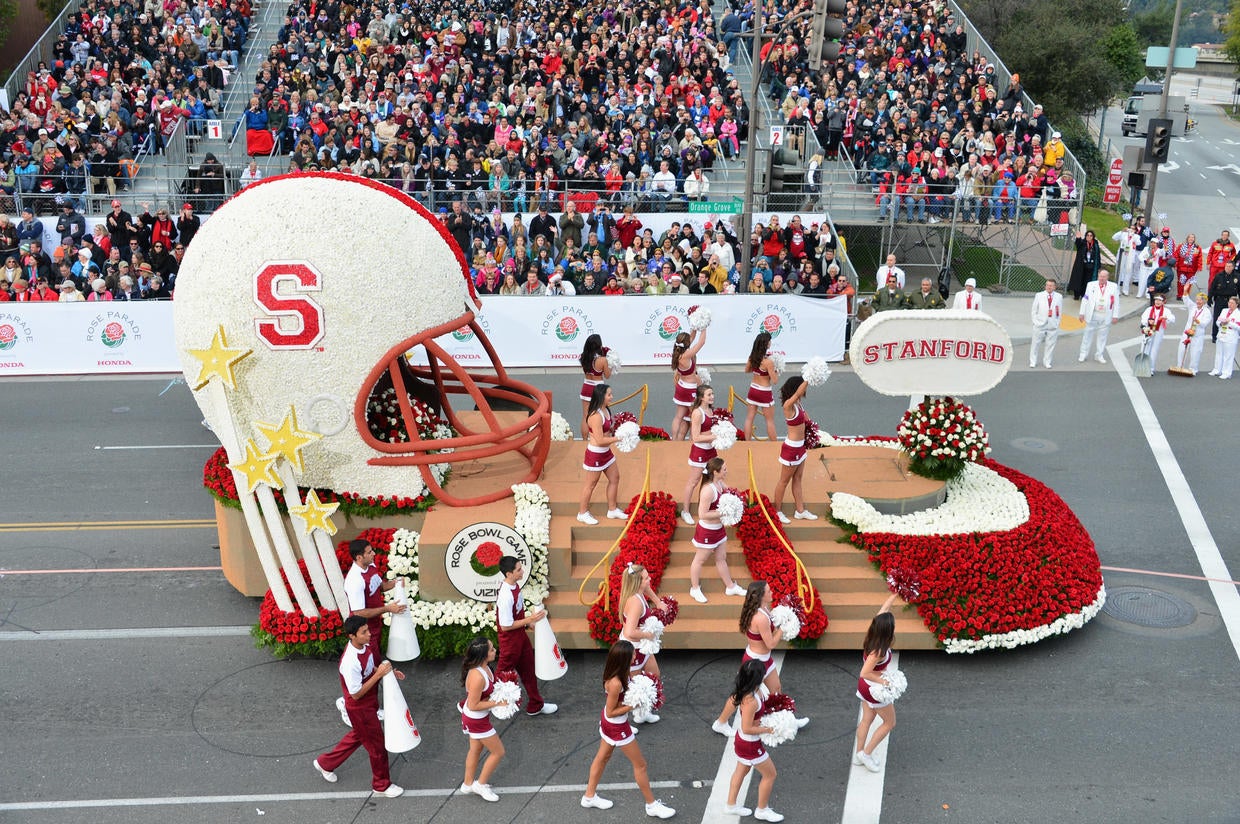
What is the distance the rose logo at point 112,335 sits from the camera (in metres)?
19.1

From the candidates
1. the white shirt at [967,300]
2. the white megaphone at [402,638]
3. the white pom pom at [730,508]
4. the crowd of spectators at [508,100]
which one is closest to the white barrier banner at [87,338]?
the crowd of spectators at [508,100]

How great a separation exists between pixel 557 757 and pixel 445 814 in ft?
3.54

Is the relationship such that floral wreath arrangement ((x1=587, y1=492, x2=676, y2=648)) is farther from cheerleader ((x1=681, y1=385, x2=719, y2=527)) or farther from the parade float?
cheerleader ((x1=681, y1=385, x2=719, y2=527))

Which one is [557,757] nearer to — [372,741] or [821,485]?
[372,741]

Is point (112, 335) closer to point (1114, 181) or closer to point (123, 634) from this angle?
point (123, 634)

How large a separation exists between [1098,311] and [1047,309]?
1064mm

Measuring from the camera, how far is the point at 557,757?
9680 mm

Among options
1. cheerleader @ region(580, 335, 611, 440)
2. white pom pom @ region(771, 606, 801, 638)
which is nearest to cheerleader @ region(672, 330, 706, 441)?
cheerleader @ region(580, 335, 611, 440)

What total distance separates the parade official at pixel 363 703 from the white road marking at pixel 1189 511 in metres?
7.70

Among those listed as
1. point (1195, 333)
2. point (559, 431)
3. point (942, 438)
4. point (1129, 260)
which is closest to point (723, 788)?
point (942, 438)

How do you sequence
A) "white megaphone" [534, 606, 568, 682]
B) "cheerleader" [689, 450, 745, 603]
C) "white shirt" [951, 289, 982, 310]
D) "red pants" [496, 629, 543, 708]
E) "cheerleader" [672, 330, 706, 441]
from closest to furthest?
"red pants" [496, 629, 543, 708]
"white megaphone" [534, 606, 568, 682]
"cheerleader" [689, 450, 745, 603]
"cheerleader" [672, 330, 706, 441]
"white shirt" [951, 289, 982, 310]

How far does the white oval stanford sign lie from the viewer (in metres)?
12.0

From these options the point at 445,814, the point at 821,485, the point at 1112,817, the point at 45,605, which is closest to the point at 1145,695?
the point at 1112,817

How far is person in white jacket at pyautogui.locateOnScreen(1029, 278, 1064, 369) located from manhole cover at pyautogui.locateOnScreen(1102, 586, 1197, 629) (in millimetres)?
7797
